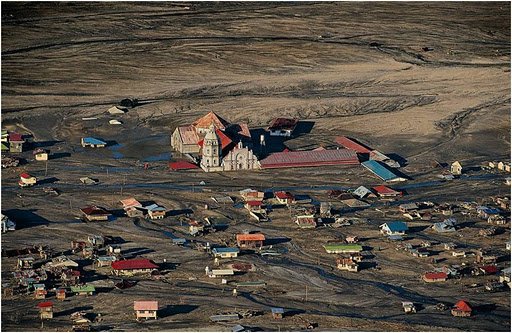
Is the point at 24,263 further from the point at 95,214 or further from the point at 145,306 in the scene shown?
the point at 145,306

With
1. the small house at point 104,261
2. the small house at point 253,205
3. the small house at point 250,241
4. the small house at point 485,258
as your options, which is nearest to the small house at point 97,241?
the small house at point 104,261

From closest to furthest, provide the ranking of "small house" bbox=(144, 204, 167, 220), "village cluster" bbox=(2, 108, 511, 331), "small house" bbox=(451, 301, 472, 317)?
"small house" bbox=(451, 301, 472, 317) → "village cluster" bbox=(2, 108, 511, 331) → "small house" bbox=(144, 204, 167, 220)

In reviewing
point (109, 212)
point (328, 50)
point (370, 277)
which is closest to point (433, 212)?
point (370, 277)

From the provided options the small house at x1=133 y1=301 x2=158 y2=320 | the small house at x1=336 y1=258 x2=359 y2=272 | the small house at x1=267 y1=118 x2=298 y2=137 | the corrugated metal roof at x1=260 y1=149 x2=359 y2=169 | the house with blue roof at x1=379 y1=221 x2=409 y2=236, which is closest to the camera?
the small house at x1=133 y1=301 x2=158 y2=320

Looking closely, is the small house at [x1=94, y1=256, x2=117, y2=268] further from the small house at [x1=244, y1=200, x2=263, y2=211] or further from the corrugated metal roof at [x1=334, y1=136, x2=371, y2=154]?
the corrugated metal roof at [x1=334, y1=136, x2=371, y2=154]

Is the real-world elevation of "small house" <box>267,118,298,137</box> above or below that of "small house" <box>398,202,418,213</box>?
above

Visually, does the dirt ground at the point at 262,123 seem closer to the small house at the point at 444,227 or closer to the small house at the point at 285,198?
the small house at the point at 444,227

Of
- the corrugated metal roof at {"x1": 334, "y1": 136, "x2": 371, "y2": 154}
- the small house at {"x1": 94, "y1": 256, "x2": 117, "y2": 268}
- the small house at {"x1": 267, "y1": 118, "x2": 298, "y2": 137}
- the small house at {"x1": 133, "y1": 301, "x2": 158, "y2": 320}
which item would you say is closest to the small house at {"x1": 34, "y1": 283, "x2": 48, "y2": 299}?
the small house at {"x1": 94, "y1": 256, "x2": 117, "y2": 268}
